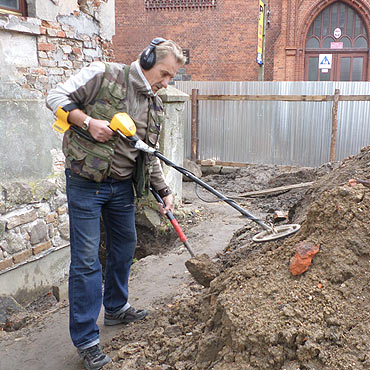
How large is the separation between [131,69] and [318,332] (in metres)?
1.87

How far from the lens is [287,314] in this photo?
6.84 ft

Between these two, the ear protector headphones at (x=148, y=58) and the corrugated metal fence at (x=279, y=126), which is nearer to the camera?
the ear protector headphones at (x=148, y=58)

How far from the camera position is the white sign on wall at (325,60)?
16.9 meters

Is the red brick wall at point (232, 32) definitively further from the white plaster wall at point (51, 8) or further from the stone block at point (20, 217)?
the stone block at point (20, 217)

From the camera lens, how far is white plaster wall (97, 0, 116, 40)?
5.74 metres

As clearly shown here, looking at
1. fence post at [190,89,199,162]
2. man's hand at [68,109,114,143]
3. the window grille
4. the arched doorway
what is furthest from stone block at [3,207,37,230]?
the arched doorway

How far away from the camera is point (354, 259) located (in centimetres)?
230

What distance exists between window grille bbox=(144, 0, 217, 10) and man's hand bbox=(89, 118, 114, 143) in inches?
637

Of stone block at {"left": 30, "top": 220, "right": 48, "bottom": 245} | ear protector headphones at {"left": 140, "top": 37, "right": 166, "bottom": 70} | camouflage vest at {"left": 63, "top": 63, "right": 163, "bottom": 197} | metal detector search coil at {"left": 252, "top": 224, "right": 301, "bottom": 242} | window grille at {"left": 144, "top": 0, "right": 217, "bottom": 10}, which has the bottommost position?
stone block at {"left": 30, "top": 220, "right": 48, "bottom": 245}

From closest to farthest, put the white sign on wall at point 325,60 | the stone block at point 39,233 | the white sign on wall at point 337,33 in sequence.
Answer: the stone block at point 39,233, the white sign on wall at point 337,33, the white sign on wall at point 325,60

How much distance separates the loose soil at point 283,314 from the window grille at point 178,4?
51.6 feet

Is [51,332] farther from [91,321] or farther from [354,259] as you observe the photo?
[354,259]

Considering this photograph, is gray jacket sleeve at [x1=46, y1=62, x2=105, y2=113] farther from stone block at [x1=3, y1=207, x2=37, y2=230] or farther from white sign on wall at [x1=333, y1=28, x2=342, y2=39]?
white sign on wall at [x1=333, y1=28, x2=342, y2=39]

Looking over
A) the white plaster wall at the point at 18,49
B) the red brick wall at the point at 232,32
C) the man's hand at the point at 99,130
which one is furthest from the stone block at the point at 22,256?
the red brick wall at the point at 232,32
